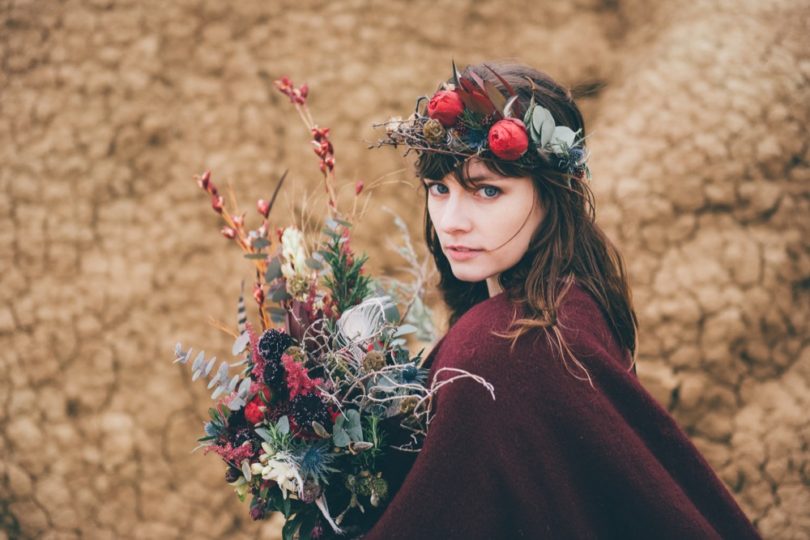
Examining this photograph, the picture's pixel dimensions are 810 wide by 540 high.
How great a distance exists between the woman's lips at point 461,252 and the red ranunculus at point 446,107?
0.28 m

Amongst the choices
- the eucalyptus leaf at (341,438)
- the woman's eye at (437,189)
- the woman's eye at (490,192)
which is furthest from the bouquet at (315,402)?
the woman's eye at (490,192)

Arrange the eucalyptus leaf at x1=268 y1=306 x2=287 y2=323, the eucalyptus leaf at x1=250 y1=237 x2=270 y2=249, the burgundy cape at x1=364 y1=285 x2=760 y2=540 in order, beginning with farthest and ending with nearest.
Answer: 1. the eucalyptus leaf at x1=268 y1=306 x2=287 y2=323
2. the eucalyptus leaf at x1=250 y1=237 x2=270 y2=249
3. the burgundy cape at x1=364 y1=285 x2=760 y2=540

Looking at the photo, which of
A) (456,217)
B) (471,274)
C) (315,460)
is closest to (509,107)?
(456,217)

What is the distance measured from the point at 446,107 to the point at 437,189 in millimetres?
209

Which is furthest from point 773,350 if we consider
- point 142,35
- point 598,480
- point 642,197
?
point 142,35

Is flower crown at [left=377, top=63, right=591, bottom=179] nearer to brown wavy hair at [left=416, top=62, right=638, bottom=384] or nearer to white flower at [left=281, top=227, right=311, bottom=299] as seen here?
brown wavy hair at [left=416, top=62, right=638, bottom=384]

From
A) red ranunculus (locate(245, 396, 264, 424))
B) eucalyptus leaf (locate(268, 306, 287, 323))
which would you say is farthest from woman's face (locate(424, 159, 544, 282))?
red ranunculus (locate(245, 396, 264, 424))

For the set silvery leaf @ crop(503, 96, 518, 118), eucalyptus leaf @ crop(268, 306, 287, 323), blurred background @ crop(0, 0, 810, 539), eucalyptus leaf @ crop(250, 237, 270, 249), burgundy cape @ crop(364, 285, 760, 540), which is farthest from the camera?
blurred background @ crop(0, 0, 810, 539)

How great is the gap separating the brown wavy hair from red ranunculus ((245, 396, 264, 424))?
579 millimetres

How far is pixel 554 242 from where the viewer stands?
5.38 feet

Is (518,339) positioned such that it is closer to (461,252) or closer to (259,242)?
(461,252)

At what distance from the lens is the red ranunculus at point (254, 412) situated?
5.06ft

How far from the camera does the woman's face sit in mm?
1580

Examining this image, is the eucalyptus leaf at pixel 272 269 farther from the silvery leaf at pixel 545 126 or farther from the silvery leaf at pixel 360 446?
the silvery leaf at pixel 545 126
